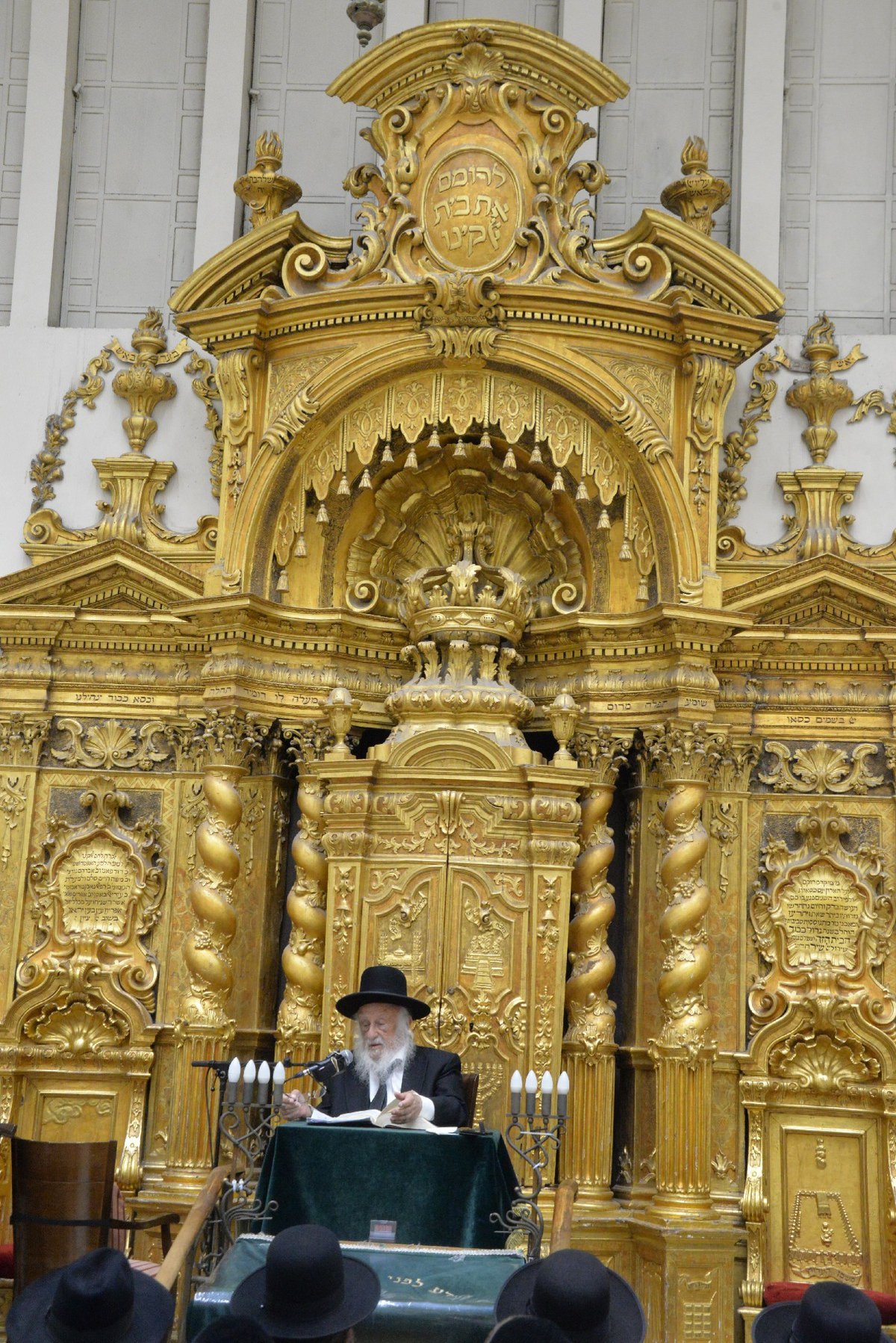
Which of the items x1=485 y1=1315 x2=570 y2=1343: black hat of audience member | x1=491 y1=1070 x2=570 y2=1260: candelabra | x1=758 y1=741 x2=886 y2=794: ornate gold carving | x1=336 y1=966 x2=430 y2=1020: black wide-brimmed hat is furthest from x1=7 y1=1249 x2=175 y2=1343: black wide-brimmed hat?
x1=758 y1=741 x2=886 y2=794: ornate gold carving

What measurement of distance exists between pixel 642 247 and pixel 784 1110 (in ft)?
18.2

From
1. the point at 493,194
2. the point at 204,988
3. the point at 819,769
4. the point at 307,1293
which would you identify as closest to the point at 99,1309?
the point at 307,1293

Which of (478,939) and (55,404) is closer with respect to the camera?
(478,939)

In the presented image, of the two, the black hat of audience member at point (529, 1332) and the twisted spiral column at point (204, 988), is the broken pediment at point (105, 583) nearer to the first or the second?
the twisted spiral column at point (204, 988)

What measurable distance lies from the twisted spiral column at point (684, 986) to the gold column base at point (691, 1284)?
17 centimetres

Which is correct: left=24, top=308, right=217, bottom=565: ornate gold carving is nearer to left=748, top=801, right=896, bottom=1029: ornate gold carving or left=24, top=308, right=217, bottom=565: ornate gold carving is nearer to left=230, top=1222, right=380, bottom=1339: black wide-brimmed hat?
left=748, top=801, right=896, bottom=1029: ornate gold carving

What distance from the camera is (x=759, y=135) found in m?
12.1

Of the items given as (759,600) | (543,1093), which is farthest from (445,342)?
(543,1093)

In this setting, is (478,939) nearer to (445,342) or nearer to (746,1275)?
(746,1275)

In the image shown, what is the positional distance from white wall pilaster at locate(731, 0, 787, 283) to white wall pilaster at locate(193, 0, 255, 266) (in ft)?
11.8

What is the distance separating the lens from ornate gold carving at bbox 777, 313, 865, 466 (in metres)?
11.6

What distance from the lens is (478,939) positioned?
10438 mm

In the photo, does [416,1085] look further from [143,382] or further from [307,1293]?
[143,382]

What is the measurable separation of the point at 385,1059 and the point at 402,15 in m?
7.90
